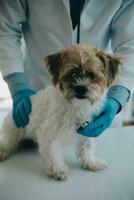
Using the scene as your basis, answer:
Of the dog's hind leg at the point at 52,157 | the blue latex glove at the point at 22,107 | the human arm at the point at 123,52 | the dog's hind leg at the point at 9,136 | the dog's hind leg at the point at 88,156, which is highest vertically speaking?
the human arm at the point at 123,52

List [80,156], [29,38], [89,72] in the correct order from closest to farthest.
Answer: [89,72] → [80,156] → [29,38]

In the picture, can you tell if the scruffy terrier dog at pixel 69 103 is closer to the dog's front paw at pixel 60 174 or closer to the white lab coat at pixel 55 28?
the dog's front paw at pixel 60 174

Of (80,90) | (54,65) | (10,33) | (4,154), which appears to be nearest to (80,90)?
(80,90)

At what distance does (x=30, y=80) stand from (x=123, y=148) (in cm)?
49

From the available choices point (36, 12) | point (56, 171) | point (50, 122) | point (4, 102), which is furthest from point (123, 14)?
point (4, 102)

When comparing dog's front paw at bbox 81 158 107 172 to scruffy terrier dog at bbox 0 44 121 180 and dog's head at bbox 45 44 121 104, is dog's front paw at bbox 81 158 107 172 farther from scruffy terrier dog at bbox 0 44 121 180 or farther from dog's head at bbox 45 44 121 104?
dog's head at bbox 45 44 121 104

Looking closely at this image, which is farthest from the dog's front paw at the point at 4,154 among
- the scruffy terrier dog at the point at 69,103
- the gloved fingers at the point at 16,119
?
the gloved fingers at the point at 16,119

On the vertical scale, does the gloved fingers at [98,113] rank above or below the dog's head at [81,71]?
below

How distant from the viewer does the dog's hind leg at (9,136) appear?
52.4 inches

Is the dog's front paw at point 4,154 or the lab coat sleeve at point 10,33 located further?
the lab coat sleeve at point 10,33

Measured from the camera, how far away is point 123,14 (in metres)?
1.46

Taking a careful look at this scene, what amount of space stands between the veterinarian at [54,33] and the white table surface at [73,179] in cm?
15

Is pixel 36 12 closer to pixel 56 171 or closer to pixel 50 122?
pixel 50 122

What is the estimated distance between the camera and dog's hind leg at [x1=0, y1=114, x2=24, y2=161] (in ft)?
4.37
